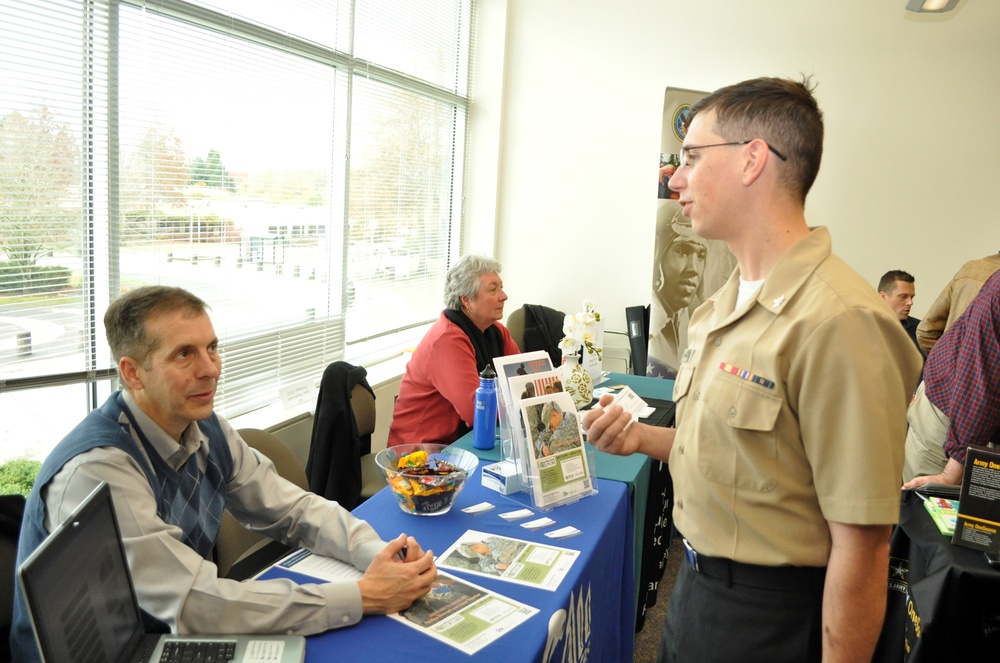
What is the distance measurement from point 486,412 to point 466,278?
2.68 feet

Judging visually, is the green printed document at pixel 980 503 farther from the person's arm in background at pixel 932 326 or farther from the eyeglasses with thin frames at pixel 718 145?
the person's arm in background at pixel 932 326

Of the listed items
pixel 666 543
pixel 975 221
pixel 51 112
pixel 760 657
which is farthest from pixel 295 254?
pixel 975 221

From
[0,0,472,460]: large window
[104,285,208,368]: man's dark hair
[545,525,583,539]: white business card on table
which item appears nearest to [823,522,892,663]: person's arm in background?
[545,525,583,539]: white business card on table

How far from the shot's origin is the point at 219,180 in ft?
9.46

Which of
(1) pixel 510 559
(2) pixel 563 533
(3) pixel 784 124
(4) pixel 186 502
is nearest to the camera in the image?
(3) pixel 784 124

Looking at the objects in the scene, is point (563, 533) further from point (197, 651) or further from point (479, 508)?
point (197, 651)

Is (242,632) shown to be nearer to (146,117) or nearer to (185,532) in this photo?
(185,532)

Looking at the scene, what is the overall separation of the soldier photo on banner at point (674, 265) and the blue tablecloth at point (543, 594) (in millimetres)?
2420

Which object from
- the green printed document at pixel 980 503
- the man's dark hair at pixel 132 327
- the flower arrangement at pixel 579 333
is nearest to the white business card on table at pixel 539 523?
the man's dark hair at pixel 132 327

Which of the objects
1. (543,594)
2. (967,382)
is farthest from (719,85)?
(543,594)

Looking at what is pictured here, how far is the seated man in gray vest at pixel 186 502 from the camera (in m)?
1.34

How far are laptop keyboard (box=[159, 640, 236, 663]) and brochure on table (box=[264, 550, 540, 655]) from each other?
0.32 m

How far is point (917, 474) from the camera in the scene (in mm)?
2906

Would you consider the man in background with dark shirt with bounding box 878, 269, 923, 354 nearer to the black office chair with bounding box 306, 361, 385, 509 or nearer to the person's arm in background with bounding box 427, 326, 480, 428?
the person's arm in background with bounding box 427, 326, 480, 428
